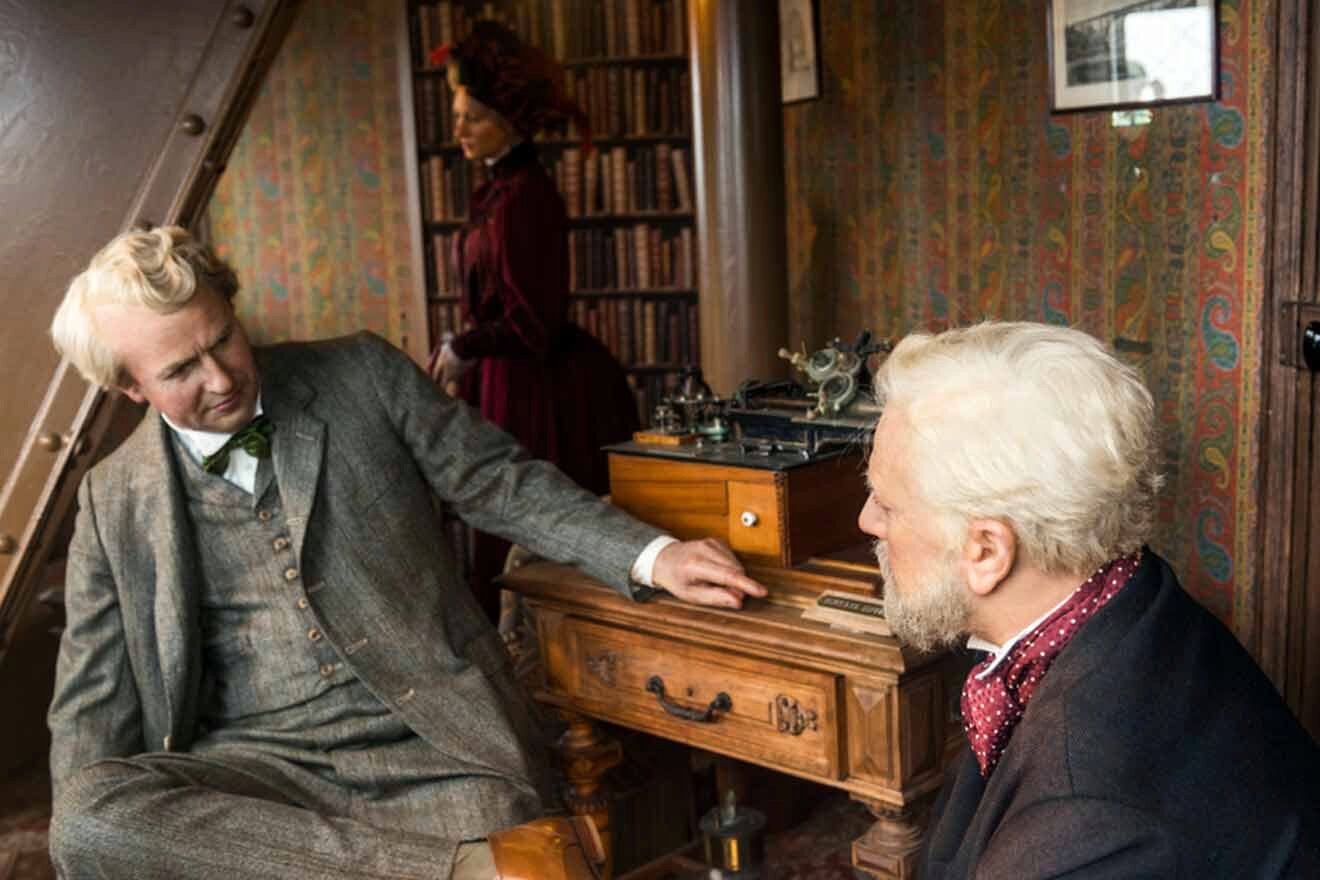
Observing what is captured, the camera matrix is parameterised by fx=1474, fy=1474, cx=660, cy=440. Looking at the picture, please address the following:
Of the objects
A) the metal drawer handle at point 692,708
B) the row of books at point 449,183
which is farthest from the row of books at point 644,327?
the metal drawer handle at point 692,708

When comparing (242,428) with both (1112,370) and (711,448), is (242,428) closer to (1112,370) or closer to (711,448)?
(711,448)

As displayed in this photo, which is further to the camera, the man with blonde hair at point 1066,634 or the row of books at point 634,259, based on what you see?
the row of books at point 634,259

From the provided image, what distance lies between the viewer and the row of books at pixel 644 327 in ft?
20.7

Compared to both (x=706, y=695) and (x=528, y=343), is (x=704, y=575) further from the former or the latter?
(x=528, y=343)

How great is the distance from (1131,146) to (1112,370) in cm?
213

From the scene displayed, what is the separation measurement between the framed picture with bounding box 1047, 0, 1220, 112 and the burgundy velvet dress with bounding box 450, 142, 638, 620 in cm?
160

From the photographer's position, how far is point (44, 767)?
13.2 feet

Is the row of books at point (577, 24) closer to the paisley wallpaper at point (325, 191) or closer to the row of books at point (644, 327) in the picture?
the paisley wallpaper at point (325, 191)

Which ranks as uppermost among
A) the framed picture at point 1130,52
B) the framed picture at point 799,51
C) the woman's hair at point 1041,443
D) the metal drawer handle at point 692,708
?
the framed picture at point 799,51

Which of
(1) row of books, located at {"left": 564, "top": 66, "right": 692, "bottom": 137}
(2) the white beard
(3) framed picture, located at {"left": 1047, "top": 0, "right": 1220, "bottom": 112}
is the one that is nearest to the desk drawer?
(2) the white beard

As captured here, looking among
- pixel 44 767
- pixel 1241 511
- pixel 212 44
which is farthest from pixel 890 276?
pixel 44 767

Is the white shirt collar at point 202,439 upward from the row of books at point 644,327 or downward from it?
upward

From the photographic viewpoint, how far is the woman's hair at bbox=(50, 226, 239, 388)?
2.36m

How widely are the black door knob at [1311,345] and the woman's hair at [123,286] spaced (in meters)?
2.09
